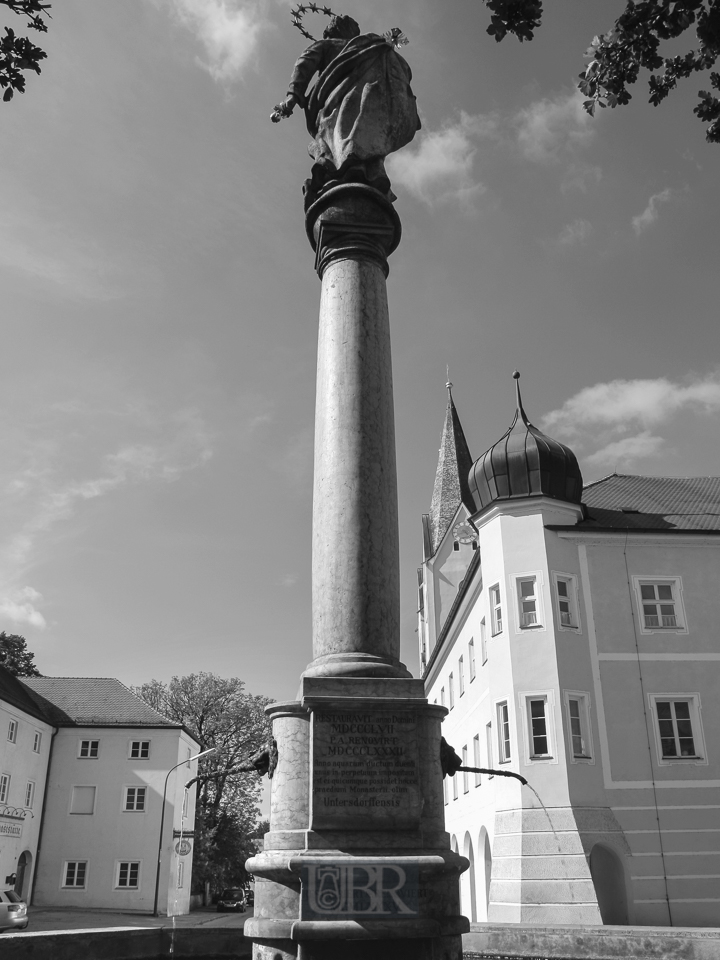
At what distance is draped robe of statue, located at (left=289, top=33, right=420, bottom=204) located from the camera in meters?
9.77

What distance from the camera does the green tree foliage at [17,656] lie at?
59625 millimetres

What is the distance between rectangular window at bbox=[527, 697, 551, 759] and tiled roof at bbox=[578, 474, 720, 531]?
5.31 metres

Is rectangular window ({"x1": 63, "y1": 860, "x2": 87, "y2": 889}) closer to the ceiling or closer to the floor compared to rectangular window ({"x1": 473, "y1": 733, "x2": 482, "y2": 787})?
closer to the floor

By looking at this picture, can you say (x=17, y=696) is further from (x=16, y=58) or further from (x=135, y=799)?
(x=16, y=58)

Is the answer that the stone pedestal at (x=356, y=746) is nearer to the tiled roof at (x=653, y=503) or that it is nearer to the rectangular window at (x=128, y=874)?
the tiled roof at (x=653, y=503)

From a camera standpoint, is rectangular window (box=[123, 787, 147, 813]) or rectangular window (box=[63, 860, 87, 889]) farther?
rectangular window (box=[123, 787, 147, 813])

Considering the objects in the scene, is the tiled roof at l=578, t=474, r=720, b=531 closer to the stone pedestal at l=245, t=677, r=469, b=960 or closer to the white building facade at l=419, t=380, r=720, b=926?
the white building facade at l=419, t=380, r=720, b=926

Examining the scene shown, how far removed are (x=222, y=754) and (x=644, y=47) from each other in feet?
191

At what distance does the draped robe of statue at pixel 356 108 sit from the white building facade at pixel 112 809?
38399 millimetres

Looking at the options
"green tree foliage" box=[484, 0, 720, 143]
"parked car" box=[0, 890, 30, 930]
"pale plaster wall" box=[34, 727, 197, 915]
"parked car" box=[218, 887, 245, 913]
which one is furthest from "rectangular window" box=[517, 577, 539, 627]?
"parked car" box=[218, 887, 245, 913]

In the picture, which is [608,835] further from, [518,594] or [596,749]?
[518,594]

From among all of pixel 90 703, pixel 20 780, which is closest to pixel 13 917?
pixel 20 780

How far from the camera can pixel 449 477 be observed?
7181cm

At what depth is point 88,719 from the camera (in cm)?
4675
